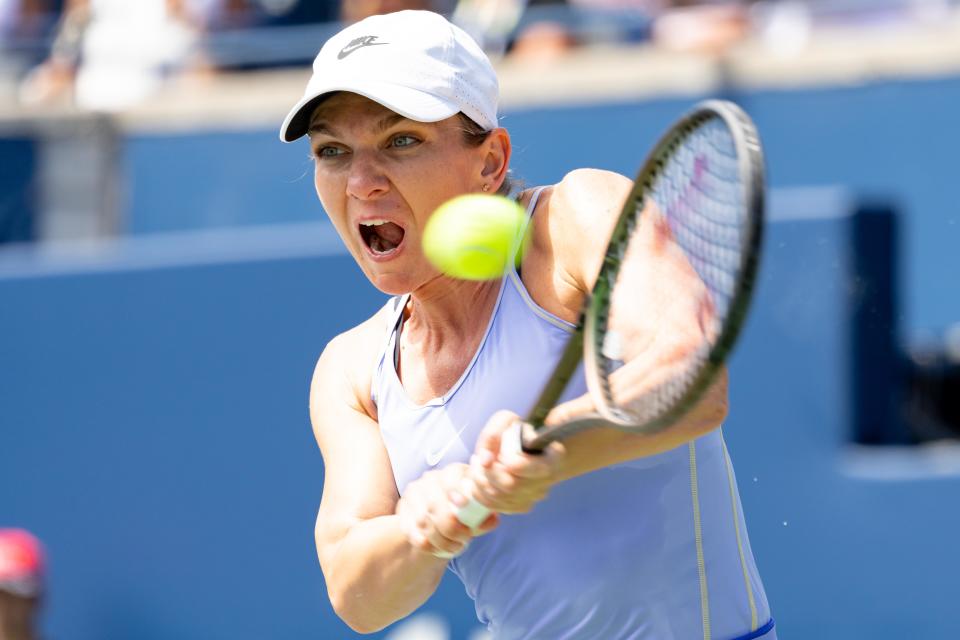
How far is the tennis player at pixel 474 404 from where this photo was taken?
8.17 feet

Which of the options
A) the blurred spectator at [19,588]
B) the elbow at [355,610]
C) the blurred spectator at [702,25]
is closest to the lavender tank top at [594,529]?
the elbow at [355,610]

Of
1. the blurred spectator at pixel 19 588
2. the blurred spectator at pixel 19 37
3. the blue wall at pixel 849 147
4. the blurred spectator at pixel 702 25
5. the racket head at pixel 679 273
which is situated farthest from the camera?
the blurred spectator at pixel 19 37

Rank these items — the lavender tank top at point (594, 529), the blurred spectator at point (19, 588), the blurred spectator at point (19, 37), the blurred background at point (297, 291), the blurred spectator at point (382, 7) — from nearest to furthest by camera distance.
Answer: the lavender tank top at point (594, 529) < the blurred background at point (297, 291) < the blurred spectator at point (19, 588) < the blurred spectator at point (382, 7) < the blurred spectator at point (19, 37)

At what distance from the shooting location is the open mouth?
2.59 metres

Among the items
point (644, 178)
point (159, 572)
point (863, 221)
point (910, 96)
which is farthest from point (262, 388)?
point (644, 178)

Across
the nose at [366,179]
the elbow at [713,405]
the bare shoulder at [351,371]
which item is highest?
the nose at [366,179]

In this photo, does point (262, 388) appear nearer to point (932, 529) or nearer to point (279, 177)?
point (279, 177)

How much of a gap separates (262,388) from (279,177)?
1650mm

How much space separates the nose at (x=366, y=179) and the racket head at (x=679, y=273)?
43 centimetres

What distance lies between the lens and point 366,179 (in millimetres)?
2494

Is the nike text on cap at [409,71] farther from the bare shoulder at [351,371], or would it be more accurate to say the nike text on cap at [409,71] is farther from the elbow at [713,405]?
the elbow at [713,405]

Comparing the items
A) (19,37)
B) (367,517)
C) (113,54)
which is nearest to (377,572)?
(367,517)

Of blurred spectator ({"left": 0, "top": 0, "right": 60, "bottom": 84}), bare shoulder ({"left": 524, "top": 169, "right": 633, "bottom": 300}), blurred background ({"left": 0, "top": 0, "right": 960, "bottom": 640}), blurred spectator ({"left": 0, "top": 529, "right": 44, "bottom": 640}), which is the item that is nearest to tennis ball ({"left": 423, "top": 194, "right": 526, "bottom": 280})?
bare shoulder ({"left": 524, "top": 169, "right": 633, "bottom": 300})

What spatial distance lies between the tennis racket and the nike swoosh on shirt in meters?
0.33
